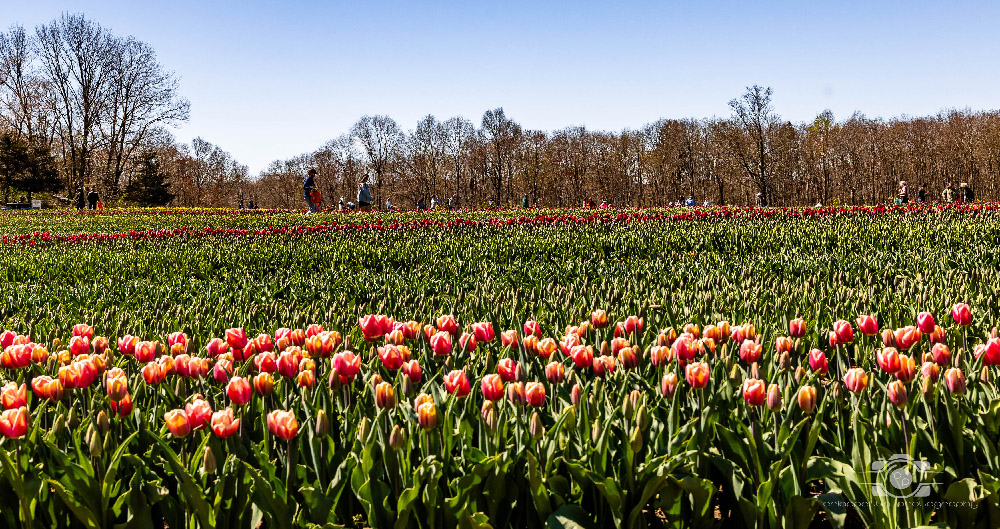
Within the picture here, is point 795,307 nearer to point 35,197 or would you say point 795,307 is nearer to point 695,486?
point 695,486

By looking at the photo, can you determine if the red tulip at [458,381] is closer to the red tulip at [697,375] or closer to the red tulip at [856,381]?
the red tulip at [697,375]

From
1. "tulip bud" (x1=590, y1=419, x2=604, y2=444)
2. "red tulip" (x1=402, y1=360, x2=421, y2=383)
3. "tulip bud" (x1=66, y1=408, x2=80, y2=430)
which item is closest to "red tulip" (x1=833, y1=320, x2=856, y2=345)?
"tulip bud" (x1=590, y1=419, x2=604, y2=444)

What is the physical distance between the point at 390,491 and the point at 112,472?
64cm

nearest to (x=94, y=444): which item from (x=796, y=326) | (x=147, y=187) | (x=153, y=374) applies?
(x=153, y=374)

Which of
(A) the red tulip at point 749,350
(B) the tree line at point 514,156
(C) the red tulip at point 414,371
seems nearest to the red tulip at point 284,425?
(C) the red tulip at point 414,371

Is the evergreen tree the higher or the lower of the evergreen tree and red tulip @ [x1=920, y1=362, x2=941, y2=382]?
the higher

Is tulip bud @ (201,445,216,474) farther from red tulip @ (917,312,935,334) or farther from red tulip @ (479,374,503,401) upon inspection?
red tulip @ (917,312,935,334)

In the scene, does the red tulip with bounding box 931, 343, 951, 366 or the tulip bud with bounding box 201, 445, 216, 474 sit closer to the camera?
the tulip bud with bounding box 201, 445, 216, 474

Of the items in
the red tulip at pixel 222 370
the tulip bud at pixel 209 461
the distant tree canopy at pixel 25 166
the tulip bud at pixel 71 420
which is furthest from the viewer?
the distant tree canopy at pixel 25 166

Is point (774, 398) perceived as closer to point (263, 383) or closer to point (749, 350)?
point (749, 350)

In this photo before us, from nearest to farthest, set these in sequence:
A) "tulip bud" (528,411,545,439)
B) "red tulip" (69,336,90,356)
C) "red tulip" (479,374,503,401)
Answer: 1. "tulip bud" (528,411,545,439)
2. "red tulip" (479,374,503,401)
3. "red tulip" (69,336,90,356)

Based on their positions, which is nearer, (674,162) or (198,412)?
(198,412)

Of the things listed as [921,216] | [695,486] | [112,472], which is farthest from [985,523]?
[921,216]

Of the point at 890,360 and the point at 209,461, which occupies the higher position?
the point at 890,360
